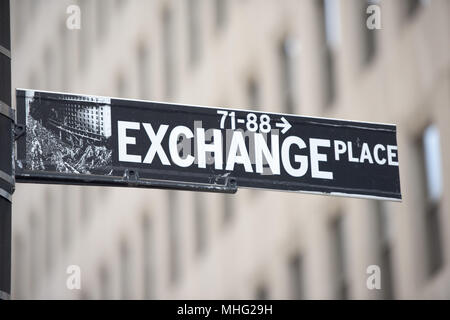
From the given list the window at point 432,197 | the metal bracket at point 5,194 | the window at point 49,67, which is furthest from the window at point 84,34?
the metal bracket at point 5,194

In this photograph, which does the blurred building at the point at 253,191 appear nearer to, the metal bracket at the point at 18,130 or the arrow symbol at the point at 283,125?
the arrow symbol at the point at 283,125

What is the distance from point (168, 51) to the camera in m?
34.3

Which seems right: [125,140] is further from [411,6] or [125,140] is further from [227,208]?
[227,208]

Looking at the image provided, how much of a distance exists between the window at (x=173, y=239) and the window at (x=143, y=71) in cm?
330

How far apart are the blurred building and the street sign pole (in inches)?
574

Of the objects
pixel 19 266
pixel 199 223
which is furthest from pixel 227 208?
pixel 19 266

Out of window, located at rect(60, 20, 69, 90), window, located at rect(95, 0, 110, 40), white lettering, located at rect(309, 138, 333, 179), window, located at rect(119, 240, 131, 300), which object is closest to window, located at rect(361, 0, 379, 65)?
window, located at rect(119, 240, 131, 300)

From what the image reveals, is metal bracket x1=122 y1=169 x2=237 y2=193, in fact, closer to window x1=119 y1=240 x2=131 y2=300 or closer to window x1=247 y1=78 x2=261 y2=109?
window x1=247 y1=78 x2=261 y2=109

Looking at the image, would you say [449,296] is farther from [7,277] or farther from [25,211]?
[25,211]

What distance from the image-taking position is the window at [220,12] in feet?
98.9

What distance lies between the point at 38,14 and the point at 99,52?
7.45m

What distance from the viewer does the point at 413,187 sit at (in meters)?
21.7

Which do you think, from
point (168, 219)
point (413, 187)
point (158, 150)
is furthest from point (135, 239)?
point (158, 150)

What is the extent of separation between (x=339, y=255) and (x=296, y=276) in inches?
76.9
